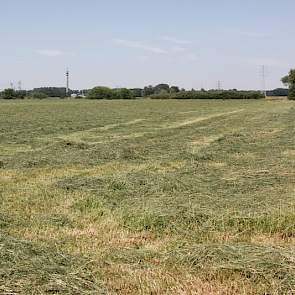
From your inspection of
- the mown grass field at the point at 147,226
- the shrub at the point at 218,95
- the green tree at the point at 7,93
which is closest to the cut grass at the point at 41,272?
the mown grass field at the point at 147,226

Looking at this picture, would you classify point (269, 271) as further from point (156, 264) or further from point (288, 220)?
point (288, 220)

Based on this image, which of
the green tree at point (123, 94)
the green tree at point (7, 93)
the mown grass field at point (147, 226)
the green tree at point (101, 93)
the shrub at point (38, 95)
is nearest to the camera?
the mown grass field at point (147, 226)

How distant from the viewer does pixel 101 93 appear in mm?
141125

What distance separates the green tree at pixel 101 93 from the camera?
13950 centimetres

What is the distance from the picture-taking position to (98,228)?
24.8ft

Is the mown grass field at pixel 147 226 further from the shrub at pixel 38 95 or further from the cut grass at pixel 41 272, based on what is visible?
the shrub at pixel 38 95

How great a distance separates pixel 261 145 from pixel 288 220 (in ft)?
38.7

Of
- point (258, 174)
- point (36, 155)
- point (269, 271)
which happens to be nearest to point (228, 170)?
point (258, 174)

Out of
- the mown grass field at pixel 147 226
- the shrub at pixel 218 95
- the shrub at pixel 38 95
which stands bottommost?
the mown grass field at pixel 147 226

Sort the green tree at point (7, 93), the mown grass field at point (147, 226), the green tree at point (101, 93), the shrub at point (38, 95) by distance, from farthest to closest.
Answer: the shrub at point (38, 95) < the green tree at point (101, 93) < the green tree at point (7, 93) < the mown grass field at point (147, 226)

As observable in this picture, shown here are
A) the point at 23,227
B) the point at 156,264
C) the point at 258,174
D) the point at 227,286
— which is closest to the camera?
the point at 227,286

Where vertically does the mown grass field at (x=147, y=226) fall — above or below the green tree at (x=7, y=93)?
below

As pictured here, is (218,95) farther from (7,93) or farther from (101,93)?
(7,93)

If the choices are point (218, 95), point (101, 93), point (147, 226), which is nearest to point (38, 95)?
point (101, 93)
